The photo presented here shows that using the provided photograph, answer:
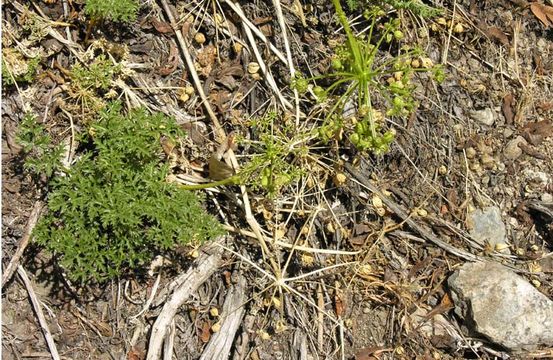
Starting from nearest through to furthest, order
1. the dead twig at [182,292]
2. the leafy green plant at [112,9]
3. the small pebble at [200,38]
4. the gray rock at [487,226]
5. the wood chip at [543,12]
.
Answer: the leafy green plant at [112,9]
the dead twig at [182,292]
the small pebble at [200,38]
the gray rock at [487,226]
the wood chip at [543,12]

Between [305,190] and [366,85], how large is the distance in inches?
30.6

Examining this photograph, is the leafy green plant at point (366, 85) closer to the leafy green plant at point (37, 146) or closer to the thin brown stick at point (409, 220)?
the thin brown stick at point (409, 220)

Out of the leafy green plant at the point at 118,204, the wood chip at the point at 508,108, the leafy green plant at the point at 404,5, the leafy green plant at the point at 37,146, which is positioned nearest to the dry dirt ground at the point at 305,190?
the wood chip at the point at 508,108

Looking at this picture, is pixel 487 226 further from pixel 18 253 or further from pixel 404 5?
pixel 18 253

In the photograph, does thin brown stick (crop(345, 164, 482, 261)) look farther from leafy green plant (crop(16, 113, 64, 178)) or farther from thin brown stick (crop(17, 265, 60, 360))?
thin brown stick (crop(17, 265, 60, 360))

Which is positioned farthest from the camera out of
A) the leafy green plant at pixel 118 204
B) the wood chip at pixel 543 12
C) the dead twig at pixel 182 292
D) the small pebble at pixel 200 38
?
the wood chip at pixel 543 12

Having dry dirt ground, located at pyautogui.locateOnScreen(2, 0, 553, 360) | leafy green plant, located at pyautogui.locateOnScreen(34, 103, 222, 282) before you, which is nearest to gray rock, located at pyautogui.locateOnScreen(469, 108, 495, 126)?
dry dirt ground, located at pyautogui.locateOnScreen(2, 0, 553, 360)

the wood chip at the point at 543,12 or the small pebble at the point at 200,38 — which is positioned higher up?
the small pebble at the point at 200,38

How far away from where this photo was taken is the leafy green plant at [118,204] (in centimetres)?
371

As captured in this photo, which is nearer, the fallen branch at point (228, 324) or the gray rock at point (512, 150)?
the fallen branch at point (228, 324)

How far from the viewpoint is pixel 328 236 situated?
442cm

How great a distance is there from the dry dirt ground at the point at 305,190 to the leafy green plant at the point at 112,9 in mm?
152

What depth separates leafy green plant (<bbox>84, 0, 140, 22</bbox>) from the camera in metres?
3.86

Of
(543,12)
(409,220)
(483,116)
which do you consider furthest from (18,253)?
(543,12)
